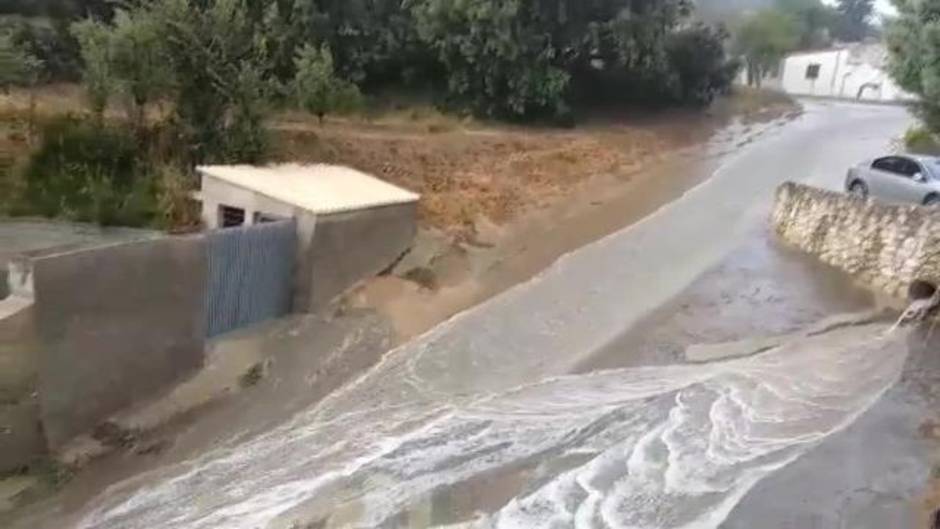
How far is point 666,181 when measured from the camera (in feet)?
92.7

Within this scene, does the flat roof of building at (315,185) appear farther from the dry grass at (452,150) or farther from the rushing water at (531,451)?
the rushing water at (531,451)

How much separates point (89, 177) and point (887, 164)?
57.8ft

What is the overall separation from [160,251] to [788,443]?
8673 mm

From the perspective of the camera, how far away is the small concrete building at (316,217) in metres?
15.8

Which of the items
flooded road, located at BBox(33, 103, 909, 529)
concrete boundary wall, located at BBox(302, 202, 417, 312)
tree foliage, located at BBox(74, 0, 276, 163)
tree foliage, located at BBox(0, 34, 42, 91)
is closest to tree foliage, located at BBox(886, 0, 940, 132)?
flooded road, located at BBox(33, 103, 909, 529)

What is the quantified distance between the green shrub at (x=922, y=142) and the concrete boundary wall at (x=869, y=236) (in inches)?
492

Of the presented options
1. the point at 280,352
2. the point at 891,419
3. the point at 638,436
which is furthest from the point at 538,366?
the point at 891,419

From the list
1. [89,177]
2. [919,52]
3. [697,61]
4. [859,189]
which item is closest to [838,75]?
[697,61]

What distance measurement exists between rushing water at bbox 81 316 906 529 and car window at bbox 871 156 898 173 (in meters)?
8.68

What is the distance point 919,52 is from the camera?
25422mm

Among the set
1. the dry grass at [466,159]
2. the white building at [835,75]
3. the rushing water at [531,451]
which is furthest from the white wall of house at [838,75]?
the rushing water at [531,451]

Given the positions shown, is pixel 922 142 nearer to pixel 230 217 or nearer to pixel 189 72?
pixel 189 72

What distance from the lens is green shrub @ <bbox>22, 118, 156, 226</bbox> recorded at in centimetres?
1612

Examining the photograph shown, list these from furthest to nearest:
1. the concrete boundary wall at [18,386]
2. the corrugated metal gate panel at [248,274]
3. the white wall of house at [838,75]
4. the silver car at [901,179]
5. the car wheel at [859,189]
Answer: the white wall of house at [838,75], the car wheel at [859,189], the silver car at [901,179], the corrugated metal gate panel at [248,274], the concrete boundary wall at [18,386]
